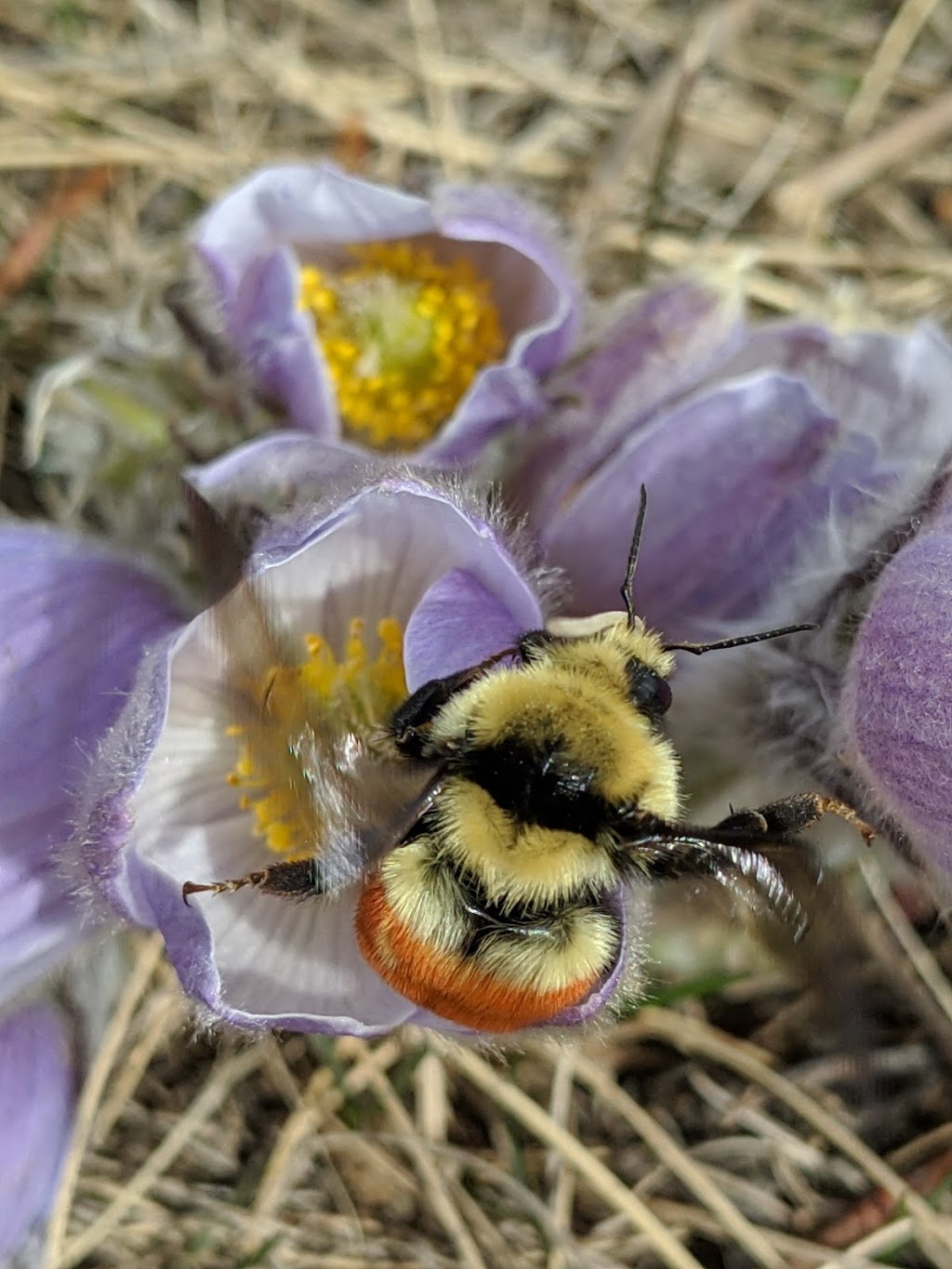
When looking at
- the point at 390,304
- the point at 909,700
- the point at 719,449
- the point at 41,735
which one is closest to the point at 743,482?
the point at 719,449

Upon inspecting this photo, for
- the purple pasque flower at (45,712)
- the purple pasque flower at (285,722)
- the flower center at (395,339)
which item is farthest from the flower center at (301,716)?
the flower center at (395,339)

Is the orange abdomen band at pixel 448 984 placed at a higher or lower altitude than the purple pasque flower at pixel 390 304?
lower

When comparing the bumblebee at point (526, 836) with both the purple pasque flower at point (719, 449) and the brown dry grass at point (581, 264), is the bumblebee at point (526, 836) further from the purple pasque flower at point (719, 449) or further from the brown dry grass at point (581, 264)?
the brown dry grass at point (581, 264)

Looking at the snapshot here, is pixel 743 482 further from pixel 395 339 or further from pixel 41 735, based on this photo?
pixel 41 735

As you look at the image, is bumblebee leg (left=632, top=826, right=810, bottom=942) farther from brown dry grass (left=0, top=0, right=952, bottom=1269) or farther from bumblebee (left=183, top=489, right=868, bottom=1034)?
brown dry grass (left=0, top=0, right=952, bottom=1269)

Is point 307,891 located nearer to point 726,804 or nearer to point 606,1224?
point 726,804

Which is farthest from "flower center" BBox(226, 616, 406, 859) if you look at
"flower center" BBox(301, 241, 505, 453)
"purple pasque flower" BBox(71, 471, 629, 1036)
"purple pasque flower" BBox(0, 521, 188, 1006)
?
"flower center" BBox(301, 241, 505, 453)

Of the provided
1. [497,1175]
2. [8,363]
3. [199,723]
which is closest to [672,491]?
[199,723]

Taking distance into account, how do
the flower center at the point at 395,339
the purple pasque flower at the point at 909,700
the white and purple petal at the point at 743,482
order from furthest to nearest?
the flower center at the point at 395,339
the white and purple petal at the point at 743,482
the purple pasque flower at the point at 909,700
